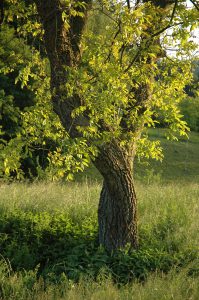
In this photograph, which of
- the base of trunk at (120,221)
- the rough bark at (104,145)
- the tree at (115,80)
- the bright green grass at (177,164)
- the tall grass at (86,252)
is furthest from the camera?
the bright green grass at (177,164)

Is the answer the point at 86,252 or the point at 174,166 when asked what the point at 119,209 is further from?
the point at 174,166

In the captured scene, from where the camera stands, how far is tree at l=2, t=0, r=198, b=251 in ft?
18.5

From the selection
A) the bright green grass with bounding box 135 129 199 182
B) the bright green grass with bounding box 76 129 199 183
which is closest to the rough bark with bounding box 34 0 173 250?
the bright green grass with bounding box 76 129 199 183

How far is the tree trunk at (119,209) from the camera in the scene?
693 cm

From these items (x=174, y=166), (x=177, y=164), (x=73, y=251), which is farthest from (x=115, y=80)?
(x=177, y=164)

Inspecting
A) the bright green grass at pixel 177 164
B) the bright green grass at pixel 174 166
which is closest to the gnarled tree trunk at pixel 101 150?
the bright green grass at pixel 174 166

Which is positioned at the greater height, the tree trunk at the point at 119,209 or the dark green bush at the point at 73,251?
the tree trunk at the point at 119,209

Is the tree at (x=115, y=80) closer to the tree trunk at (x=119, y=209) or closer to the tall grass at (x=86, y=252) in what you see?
the tree trunk at (x=119, y=209)

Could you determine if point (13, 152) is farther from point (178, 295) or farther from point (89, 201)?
point (89, 201)

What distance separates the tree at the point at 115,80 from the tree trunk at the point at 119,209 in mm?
14

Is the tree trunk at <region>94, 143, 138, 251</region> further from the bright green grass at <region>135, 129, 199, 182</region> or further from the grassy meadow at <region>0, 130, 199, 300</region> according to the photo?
the bright green grass at <region>135, 129, 199, 182</region>

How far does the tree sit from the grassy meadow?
1.56 ft

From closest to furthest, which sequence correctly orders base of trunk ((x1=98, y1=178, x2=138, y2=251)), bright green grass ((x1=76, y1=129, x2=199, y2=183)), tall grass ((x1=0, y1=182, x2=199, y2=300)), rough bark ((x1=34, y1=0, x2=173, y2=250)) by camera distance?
1. tall grass ((x1=0, y1=182, x2=199, y2=300))
2. rough bark ((x1=34, y1=0, x2=173, y2=250))
3. base of trunk ((x1=98, y1=178, x2=138, y2=251))
4. bright green grass ((x1=76, y1=129, x2=199, y2=183))

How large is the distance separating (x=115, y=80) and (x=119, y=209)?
2.29m
